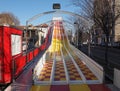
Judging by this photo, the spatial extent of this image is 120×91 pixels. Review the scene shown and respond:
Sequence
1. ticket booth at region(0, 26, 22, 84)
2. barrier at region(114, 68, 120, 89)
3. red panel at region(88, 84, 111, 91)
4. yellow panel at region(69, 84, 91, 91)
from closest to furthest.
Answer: barrier at region(114, 68, 120, 89)
red panel at region(88, 84, 111, 91)
yellow panel at region(69, 84, 91, 91)
ticket booth at region(0, 26, 22, 84)

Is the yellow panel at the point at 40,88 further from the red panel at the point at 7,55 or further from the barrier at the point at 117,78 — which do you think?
the barrier at the point at 117,78

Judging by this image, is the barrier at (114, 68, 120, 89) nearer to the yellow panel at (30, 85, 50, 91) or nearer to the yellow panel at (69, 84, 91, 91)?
the yellow panel at (69, 84, 91, 91)

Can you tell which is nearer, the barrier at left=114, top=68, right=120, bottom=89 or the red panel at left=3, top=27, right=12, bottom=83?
the barrier at left=114, top=68, right=120, bottom=89

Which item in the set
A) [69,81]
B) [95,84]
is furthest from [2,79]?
[95,84]

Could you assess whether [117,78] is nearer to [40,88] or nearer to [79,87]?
[79,87]

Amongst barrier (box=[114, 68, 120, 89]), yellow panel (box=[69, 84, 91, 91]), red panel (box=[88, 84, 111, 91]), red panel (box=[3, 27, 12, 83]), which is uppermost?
red panel (box=[3, 27, 12, 83])

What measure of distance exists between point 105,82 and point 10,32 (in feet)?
18.2

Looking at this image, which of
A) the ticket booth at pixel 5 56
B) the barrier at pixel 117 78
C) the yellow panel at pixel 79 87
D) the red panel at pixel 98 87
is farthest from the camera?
the ticket booth at pixel 5 56

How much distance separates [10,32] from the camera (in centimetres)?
1589

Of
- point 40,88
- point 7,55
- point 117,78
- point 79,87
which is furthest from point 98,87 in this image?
point 7,55

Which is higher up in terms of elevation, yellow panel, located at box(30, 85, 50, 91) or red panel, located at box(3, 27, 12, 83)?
red panel, located at box(3, 27, 12, 83)

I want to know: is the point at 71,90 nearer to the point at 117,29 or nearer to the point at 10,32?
the point at 10,32

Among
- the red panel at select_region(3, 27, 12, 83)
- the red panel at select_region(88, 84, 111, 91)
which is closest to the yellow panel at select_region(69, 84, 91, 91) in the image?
the red panel at select_region(88, 84, 111, 91)

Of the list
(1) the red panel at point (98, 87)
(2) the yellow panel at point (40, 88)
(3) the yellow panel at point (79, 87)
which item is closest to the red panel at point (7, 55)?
(2) the yellow panel at point (40, 88)
